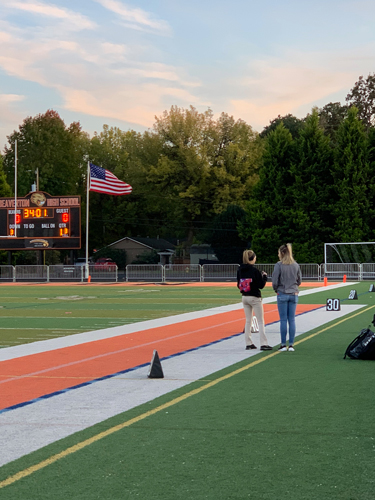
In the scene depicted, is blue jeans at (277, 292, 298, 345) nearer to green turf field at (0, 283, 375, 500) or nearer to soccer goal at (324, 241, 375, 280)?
green turf field at (0, 283, 375, 500)

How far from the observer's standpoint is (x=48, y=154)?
8656cm

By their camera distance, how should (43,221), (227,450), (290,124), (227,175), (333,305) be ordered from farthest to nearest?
(290,124), (227,175), (43,221), (333,305), (227,450)

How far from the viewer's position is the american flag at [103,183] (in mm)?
45562

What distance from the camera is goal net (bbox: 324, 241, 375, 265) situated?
50.4m

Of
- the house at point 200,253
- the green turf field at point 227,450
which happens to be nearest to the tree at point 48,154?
the house at point 200,253

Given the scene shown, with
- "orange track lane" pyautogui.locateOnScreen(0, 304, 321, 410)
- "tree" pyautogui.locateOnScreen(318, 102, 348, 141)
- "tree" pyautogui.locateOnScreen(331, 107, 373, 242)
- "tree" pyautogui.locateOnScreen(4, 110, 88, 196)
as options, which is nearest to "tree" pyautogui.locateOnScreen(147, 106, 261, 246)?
"tree" pyautogui.locateOnScreen(318, 102, 348, 141)

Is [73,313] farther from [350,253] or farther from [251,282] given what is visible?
[350,253]

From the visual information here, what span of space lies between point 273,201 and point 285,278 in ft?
150

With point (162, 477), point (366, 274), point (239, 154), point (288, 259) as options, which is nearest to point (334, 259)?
point (366, 274)

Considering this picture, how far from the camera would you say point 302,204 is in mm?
56094

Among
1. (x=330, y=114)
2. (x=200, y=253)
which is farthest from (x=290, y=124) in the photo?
(x=200, y=253)

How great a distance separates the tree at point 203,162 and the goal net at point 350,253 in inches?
979

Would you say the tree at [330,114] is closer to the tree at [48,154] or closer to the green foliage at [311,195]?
the green foliage at [311,195]

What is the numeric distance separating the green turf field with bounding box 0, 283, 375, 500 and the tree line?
47042 millimetres
